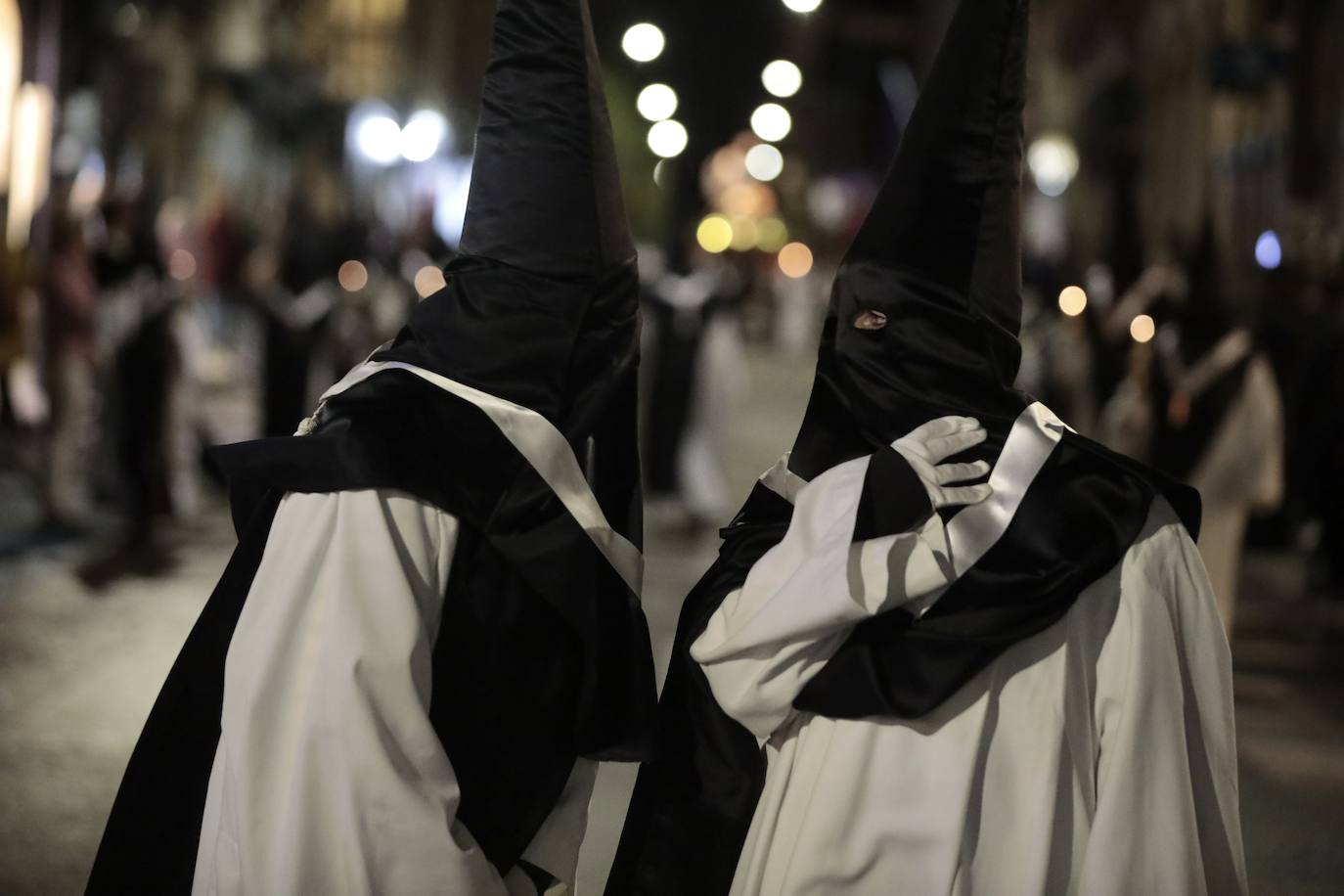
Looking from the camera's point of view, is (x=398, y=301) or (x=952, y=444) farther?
(x=398, y=301)

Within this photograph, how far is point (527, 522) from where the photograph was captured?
3.06 m

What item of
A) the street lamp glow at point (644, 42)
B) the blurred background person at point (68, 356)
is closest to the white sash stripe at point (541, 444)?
the blurred background person at point (68, 356)

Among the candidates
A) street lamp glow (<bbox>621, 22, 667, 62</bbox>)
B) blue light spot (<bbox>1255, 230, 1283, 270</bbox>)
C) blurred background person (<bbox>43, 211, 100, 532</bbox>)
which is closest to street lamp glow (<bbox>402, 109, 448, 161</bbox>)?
street lamp glow (<bbox>621, 22, 667, 62</bbox>)

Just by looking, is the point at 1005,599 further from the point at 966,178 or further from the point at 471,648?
the point at 471,648

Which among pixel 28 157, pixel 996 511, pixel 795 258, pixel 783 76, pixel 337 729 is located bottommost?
pixel 795 258

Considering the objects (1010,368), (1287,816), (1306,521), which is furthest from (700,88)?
(1010,368)

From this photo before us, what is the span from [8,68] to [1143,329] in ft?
44.3

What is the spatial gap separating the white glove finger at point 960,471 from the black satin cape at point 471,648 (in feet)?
2.40

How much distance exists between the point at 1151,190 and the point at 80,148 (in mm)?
16462

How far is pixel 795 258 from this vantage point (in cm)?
7325

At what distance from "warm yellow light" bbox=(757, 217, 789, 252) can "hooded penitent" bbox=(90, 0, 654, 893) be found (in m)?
77.4

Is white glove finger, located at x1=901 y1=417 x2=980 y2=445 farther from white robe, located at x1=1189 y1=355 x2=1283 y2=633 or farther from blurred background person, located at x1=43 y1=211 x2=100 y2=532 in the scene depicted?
blurred background person, located at x1=43 y1=211 x2=100 y2=532

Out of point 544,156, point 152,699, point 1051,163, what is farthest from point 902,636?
point 1051,163

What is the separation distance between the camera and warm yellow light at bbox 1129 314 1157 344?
9163 mm
